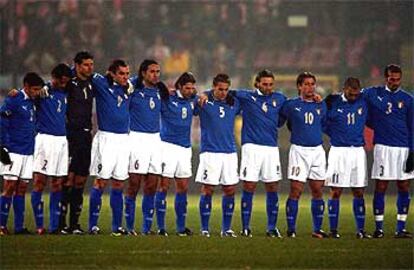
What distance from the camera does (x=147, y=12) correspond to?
83.6 feet

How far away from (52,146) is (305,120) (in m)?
2.97

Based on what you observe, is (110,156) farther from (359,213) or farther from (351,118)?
(359,213)

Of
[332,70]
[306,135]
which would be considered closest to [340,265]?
[306,135]

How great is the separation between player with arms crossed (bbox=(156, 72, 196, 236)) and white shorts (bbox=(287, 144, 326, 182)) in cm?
125

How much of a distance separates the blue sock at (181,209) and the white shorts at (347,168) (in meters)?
1.69

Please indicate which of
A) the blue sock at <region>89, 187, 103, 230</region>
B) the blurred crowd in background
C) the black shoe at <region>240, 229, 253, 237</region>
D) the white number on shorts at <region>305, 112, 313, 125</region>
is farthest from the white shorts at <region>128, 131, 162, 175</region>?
the blurred crowd in background

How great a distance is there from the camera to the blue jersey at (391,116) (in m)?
15.6

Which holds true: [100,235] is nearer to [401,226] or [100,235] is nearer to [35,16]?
[401,226]

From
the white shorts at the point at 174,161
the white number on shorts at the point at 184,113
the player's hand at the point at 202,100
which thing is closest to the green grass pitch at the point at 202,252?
the white shorts at the point at 174,161

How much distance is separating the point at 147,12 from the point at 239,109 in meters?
10.1

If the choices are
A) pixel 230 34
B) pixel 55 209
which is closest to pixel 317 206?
pixel 55 209

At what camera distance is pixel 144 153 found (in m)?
15.2

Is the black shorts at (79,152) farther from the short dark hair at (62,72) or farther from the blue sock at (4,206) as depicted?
the blue sock at (4,206)

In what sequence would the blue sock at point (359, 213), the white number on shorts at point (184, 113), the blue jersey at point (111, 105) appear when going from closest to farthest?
the blue jersey at point (111, 105)
the blue sock at point (359, 213)
the white number on shorts at point (184, 113)
